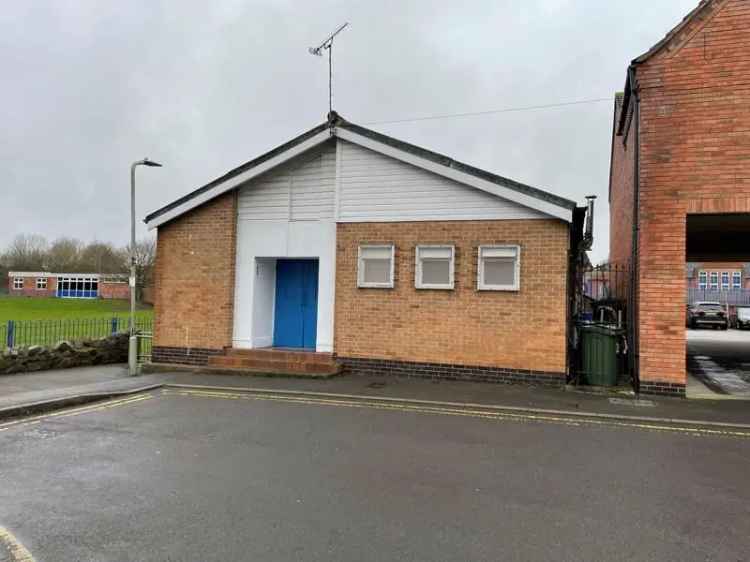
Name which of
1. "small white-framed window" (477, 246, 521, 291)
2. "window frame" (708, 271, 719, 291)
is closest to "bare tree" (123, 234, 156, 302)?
"small white-framed window" (477, 246, 521, 291)

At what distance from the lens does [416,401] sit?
9.09 metres

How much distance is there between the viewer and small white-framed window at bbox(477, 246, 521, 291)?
1065cm

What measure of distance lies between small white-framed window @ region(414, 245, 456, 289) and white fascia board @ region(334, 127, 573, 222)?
1397 millimetres

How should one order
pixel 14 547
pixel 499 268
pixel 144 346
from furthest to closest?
pixel 144 346 < pixel 499 268 < pixel 14 547

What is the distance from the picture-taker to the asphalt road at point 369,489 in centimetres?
388

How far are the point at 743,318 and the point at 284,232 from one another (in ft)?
105

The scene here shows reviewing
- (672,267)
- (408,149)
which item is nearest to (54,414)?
(408,149)

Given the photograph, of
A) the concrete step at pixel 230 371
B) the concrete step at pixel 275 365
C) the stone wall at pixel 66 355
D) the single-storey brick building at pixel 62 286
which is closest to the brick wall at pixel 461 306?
the concrete step at pixel 275 365

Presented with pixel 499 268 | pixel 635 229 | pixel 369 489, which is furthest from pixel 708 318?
pixel 369 489

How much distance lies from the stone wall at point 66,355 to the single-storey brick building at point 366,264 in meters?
1.75

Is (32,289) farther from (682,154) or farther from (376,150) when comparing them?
(682,154)

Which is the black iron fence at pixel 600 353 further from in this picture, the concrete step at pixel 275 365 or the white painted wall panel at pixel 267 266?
the white painted wall panel at pixel 267 266

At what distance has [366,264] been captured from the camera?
11.9 m

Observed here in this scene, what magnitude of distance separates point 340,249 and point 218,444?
20.4 ft
